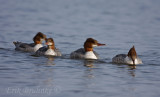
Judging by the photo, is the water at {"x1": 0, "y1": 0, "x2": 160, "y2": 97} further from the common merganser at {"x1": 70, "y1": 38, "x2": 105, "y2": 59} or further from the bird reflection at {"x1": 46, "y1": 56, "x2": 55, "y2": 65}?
the common merganser at {"x1": 70, "y1": 38, "x2": 105, "y2": 59}

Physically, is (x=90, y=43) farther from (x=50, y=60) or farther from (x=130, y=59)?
(x=130, y=59)

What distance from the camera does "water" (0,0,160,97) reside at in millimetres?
13227

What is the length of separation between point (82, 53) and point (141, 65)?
288cm

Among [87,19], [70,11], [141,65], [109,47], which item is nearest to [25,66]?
[141,65]

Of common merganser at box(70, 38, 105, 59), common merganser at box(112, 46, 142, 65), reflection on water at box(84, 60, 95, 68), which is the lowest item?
reflection on water at box(84, 60, 95, 68)

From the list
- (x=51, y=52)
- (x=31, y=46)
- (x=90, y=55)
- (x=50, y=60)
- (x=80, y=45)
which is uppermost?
(x=80, y=45)

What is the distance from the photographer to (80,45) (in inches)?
923

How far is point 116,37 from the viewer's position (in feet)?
83.3

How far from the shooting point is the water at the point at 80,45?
13.2 metres

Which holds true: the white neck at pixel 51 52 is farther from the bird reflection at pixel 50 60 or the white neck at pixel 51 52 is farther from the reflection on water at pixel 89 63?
the reflection on water at pixel 89 63

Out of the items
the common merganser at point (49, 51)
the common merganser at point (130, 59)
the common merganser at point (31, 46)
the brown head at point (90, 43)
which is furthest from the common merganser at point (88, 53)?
the common merganser at point (31, 46)

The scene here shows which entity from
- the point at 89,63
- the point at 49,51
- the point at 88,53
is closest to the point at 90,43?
the point at 88,53

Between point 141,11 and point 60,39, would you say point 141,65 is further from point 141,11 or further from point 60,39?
point 141,11

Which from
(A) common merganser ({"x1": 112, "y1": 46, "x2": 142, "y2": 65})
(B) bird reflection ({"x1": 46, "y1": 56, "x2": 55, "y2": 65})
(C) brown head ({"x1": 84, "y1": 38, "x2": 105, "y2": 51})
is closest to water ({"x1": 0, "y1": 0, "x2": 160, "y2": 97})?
(B) bird reflection ({"x1": 46, "y1": 56, "x2": 55, "y2": 65})
